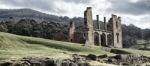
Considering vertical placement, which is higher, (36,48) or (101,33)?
(101,33)

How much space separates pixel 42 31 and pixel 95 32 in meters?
40.8

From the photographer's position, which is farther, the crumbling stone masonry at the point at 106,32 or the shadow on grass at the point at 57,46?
the crumbling stone masonry at the point at 106,32

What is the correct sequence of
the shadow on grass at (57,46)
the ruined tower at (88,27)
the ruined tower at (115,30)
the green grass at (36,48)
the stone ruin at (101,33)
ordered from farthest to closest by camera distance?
the ruined tower at (115,30)
the stone ruin at (101,33)
the ruined tower at (88,27)
the shadow on grass at (57,46)
the green grass at (36,48)

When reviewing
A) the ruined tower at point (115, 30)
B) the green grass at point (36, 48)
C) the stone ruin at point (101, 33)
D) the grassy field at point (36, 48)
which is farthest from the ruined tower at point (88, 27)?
the ruined tower at point (115, 30)

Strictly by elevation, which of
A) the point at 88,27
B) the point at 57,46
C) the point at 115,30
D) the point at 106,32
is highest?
the point at 88,27

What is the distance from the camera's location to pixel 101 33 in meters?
85.2

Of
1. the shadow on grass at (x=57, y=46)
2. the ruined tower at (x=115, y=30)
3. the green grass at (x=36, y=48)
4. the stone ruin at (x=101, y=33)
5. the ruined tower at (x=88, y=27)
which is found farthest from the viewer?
the ruined tower at (x=115, y=30)

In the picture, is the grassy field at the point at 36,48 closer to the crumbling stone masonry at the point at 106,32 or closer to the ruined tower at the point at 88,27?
the ruined tower at the point at 88,27

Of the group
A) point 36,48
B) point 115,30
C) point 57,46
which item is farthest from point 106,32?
point 36,48

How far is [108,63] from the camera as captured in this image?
55.6 m

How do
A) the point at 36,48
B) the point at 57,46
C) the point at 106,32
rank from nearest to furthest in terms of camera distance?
the point at 36,48, the point at 57,46, the point at 106,32

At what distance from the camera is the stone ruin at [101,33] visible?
7762cm

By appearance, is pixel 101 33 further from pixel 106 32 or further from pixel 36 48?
pixel 36 48

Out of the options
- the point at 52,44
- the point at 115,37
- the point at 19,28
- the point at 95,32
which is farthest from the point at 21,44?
the point at 19,28
